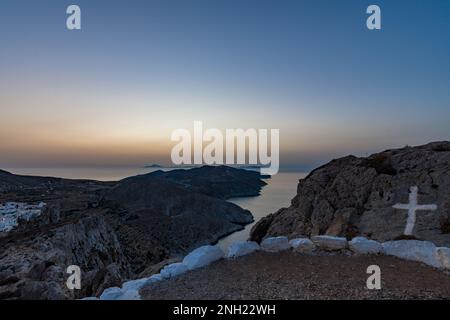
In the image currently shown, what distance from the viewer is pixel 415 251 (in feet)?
34.4

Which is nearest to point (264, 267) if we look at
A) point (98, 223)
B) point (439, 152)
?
point (439, 152)

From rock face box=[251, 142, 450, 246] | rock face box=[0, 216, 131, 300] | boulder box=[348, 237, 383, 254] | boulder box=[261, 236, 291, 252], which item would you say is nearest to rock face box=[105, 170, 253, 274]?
rock face box=[0, 216, 131, 300]

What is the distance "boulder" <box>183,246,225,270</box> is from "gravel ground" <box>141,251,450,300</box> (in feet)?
0.87

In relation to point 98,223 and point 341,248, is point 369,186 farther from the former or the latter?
point 98,223

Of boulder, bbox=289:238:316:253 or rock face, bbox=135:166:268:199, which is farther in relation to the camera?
rock face, bbox=135:166:268:199

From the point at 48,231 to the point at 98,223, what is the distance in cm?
1074

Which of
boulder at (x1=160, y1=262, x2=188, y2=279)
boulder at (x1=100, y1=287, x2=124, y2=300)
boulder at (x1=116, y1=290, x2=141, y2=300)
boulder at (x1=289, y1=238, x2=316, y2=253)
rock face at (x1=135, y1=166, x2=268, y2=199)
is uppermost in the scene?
boulder at (x1=289, y1=238, x2=316, y2=253)

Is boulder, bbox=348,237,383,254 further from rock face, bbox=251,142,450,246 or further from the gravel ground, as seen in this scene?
rock face, bbox=251,142,450,246

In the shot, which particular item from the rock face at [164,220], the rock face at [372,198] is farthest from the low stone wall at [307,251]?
the rock face at [164,220]

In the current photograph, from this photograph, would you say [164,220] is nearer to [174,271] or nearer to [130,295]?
[174,271]

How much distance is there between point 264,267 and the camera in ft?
33.3

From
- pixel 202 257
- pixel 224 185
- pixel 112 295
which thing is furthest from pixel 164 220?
pixel 224 185

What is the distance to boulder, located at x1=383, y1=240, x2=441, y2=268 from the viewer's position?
10.1 m

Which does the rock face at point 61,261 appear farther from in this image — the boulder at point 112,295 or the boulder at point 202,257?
the boulder at point 202,257
